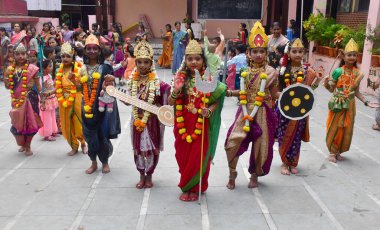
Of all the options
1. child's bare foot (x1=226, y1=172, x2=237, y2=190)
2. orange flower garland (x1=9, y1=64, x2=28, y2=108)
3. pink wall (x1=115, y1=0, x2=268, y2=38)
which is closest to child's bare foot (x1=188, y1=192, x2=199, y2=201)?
child's bare foot (x1=226, y1=172, x2=237, y2=190)

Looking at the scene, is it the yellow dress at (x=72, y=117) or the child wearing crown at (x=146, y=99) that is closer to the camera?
the child wearing crown at (x=146, y=99)

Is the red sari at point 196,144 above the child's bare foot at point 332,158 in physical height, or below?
above

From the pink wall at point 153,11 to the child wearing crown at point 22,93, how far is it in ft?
50.5

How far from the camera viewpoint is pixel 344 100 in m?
5.52

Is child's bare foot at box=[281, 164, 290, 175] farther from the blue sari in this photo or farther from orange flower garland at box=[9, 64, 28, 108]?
the blue sari

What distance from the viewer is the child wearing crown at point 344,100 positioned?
5.46 m

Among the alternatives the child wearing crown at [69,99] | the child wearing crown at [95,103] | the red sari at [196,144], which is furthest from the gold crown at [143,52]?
the child wearing crown at [69,99]

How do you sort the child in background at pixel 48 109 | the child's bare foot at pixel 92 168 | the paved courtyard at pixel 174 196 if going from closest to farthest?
the paved courtyard at pixel 174 196
the child's bare foot at pixel 92 168
the child in background at pixel 48 109

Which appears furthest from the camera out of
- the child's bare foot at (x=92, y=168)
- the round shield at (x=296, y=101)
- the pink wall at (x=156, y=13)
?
the pink wall at (x=156, y=13)

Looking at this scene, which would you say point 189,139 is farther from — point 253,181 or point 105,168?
point 105,168

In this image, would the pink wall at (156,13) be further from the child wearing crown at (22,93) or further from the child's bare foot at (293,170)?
the child's bare foot at (293,170)

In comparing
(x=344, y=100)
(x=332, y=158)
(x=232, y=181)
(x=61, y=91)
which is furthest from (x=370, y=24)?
(x=61, y=91)

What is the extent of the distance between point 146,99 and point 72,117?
178cm

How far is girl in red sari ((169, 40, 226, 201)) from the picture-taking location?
4.25 m
